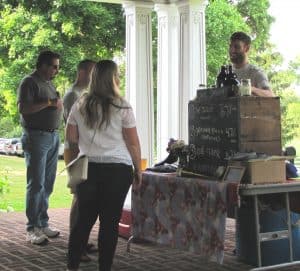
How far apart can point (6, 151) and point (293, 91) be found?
12.6 meters

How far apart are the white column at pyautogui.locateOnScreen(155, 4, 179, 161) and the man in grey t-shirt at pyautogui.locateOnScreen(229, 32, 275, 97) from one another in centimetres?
234

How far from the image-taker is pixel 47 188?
5.07 m

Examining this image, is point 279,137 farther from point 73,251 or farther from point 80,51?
point 80,51

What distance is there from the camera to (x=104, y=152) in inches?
133

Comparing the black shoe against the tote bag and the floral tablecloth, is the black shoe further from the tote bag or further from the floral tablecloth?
the tote bag

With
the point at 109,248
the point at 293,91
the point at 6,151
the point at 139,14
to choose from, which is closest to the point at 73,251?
the point at 109,248

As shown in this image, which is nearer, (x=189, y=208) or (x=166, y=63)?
(x=189, y=208)

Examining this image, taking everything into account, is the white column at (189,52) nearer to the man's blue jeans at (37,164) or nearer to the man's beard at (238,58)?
the man's blue jeans at (37,164)

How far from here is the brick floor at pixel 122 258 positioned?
4055mm

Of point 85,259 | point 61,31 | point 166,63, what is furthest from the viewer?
point 61,31

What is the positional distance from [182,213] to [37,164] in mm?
1534

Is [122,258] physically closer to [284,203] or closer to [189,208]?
[189,208]

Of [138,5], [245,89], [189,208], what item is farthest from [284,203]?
[138,5]

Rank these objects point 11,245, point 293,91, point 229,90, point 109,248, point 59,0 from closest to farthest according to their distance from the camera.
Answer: point 109,248 → point 229,90 → point 11,245 → point 59,0 → point 293,91
